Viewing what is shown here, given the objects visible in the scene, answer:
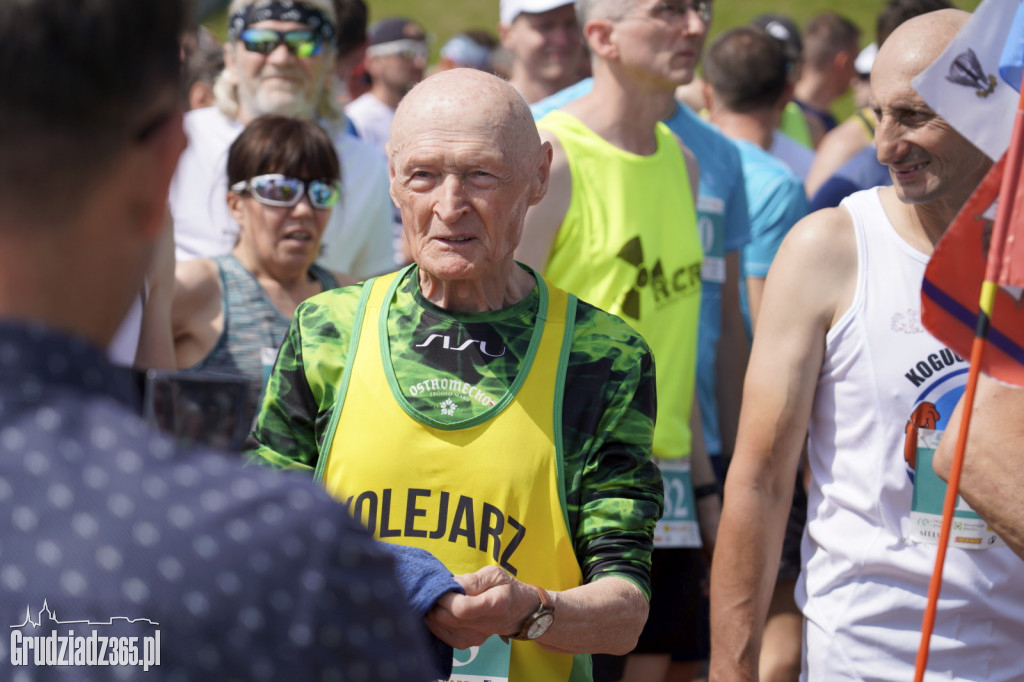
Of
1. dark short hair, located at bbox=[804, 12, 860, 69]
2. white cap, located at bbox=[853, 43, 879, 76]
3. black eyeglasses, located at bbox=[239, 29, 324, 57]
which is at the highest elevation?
dark short hair, located at bbox=[804, 12, 860, 69]

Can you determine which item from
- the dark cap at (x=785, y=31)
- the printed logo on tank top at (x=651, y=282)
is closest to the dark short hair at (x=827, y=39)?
the dark cap at (x=785, y=31)

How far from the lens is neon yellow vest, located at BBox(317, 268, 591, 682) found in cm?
236

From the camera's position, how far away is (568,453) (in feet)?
7.87

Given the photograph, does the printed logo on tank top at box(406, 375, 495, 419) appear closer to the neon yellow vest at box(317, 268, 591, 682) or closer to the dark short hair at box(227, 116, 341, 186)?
the neon yellow vest at box(317, 268, 591, 682)

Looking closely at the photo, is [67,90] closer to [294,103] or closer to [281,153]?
[281,153]

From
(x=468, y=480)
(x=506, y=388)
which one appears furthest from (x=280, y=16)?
(x=468, y=480)

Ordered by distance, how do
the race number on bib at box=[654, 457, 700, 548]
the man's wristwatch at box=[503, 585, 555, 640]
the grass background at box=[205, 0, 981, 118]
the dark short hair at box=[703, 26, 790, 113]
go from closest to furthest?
the man's wristwatch at box=[503, 585, 555, 640]
the race number on bib at box=[654, 457, 700, 548]
the dark short hair at box=[703, 26, 790, 113]
the grass background at box=[205, 0, 981, 118]

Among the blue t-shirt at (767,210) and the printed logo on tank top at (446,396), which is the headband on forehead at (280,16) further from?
the printed logo on tank top at (446,396)

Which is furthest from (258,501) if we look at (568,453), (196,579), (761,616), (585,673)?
(761,616)

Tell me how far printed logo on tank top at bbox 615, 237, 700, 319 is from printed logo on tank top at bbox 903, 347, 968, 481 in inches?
45.8

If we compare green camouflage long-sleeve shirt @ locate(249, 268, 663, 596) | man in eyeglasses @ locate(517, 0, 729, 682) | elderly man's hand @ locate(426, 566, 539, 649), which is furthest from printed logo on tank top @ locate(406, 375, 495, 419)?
man in eyeglasses @ locate(517, 0, 729, 682)

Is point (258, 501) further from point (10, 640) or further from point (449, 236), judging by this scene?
point (449, 236)

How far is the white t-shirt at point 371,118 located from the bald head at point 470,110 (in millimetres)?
4291

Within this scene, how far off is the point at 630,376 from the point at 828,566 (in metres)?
0.76
